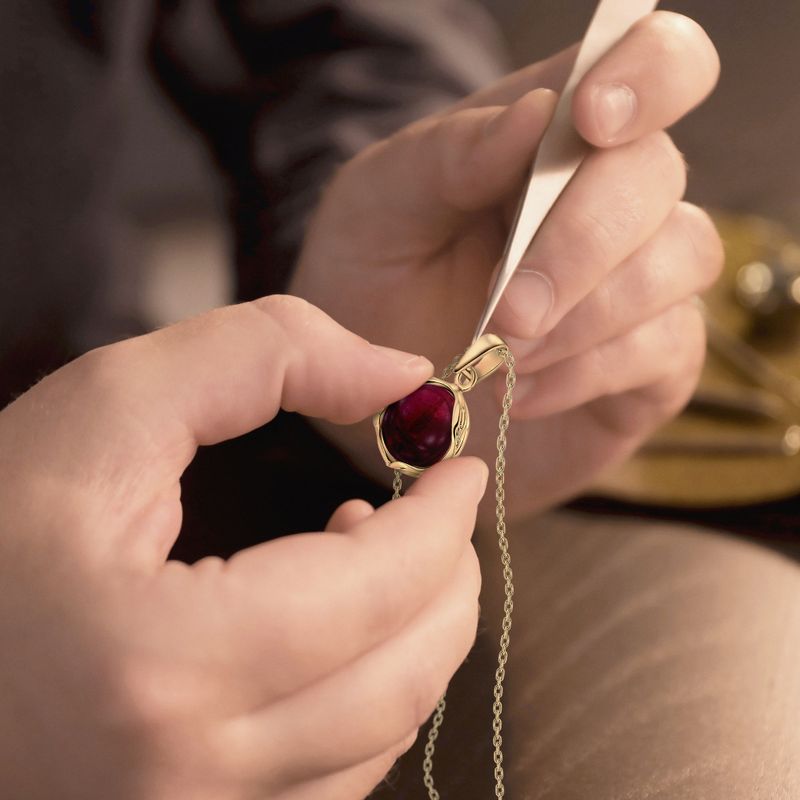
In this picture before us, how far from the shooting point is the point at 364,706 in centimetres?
35

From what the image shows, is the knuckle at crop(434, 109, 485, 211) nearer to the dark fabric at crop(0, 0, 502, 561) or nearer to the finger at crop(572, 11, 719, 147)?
the finger at crop(572, 11, 719, 147)

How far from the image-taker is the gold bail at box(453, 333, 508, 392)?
0.46 metres

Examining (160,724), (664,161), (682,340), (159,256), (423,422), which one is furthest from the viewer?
(159,256)

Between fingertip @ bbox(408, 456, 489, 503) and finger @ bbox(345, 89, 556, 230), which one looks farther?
finger @ bbox(345, 89, 556, 230)

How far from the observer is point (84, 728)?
0.32 m

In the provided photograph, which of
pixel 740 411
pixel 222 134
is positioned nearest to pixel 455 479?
pixel 740 411

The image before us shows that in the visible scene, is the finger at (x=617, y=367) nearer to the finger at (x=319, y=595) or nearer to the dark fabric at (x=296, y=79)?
the finger at (x=319, y=595)

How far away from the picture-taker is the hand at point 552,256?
20.1 inches

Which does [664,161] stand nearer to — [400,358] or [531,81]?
[531,81]

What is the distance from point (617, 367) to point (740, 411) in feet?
0.68

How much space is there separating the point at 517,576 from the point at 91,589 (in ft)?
1.14

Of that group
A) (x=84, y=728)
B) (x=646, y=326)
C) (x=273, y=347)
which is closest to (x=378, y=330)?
(x=646, y=326)

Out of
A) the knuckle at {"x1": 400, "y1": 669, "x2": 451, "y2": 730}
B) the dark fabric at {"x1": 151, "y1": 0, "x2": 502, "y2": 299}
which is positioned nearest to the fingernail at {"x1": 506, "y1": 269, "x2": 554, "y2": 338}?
the knuckle at {"x1": 400, "y1": 669, "x2": 451, "y2": 730}

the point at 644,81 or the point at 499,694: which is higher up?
the point at 644,81
